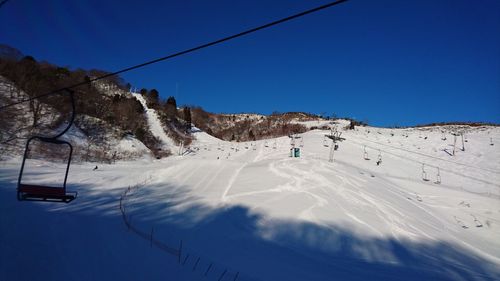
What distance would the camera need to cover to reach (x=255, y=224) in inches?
601

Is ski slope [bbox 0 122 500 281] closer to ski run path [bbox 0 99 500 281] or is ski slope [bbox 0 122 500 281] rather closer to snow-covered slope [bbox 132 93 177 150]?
ski run path [bbox 0 99 500 281]

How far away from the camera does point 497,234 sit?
18.2 metres

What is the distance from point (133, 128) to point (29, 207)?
84.9 ft

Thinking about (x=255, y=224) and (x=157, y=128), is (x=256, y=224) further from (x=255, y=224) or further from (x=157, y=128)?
(x=157, y=128)

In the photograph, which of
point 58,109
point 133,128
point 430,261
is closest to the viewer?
point 430,261

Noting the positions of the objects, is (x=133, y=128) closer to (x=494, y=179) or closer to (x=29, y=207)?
(x=29, y=207)

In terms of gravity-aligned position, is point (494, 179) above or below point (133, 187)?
above

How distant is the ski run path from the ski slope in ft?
0.22

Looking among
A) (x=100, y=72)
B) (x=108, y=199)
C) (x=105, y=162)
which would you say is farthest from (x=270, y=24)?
(x=100, y=72)

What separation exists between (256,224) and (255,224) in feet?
0.15

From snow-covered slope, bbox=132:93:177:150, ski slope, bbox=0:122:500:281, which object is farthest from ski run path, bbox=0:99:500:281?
snow-covered slope, bbox=132:93:177:150

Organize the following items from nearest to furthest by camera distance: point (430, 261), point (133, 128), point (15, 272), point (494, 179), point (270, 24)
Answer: point (270, 24)
point (15, 272)
point (430, 261)
point (494, 179)
point (133, 128)

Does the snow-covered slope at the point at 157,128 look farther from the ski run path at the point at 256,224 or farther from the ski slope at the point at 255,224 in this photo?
the ski slope at the point at 255,224

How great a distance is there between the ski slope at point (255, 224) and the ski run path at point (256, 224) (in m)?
0.07
